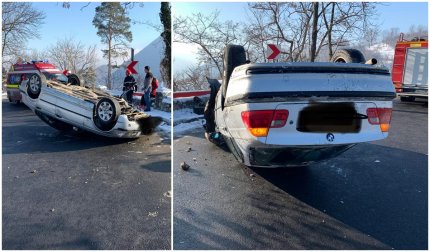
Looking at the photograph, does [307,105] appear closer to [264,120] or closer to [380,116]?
[264,120]

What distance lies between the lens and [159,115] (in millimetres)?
6859

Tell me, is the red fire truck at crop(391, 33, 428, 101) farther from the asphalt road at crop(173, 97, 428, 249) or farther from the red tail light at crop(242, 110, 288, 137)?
the red tail light at crop(242, 110, 288, 137)

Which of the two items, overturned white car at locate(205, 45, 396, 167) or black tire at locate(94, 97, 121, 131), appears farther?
black tire at locate(94, 97, 121, 131)

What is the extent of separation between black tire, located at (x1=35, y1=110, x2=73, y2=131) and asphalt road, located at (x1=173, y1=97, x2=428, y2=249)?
9.79 ft

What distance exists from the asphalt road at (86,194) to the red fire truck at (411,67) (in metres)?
10.1

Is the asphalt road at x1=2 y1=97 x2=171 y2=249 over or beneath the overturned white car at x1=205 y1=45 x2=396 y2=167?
beneath

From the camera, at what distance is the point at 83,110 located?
18.5ft

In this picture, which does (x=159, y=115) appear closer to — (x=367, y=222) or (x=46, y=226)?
(x=46, y=226)

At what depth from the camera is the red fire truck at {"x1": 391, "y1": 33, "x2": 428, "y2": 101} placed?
442 inches

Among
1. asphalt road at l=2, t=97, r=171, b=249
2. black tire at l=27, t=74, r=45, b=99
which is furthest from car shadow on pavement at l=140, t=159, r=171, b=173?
black tire at l=27, t=74, r=45, b=99

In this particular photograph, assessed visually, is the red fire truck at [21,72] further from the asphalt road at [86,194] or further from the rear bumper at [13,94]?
the asphalt road at [86,194]

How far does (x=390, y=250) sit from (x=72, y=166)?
3816 mm

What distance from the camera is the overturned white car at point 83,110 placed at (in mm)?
5488

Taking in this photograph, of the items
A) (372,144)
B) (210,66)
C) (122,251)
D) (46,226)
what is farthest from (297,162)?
(210,66)
